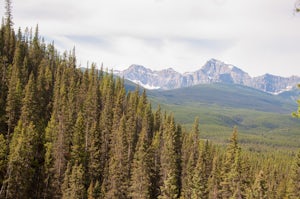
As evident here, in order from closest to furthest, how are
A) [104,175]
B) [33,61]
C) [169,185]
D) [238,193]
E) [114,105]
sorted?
[238,193] < [169,185] < [104,175] < [114,105] < [33,61]

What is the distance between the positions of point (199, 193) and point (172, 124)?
26.1 metres

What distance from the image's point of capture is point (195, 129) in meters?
91.8

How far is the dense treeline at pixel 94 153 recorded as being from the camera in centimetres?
6000

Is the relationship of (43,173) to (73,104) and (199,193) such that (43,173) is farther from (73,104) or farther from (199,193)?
(199,193)

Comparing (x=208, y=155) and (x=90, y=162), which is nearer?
(x=90, y=162)

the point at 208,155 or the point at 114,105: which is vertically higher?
the point at 114,105

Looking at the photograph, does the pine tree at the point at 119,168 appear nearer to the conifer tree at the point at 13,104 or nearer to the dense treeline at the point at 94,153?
the dense treeline at the point at 94,153

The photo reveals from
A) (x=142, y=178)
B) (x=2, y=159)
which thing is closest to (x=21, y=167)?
(x=2, y=159)

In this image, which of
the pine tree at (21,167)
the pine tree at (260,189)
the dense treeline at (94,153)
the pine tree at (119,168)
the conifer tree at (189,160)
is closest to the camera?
the pine tree at (260,189)

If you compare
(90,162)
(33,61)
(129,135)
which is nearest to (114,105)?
(129,135)

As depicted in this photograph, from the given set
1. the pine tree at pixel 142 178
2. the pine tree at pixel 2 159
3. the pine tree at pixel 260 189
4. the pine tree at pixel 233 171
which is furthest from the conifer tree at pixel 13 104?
the pine tree at pixel 260 189

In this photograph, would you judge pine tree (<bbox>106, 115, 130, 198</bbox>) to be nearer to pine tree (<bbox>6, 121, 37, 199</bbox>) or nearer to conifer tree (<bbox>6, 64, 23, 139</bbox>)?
pine tree (<bbox>6, 121, 37, 199</bbox>)

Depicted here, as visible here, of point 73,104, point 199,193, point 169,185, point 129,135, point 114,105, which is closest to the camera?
point 169,185

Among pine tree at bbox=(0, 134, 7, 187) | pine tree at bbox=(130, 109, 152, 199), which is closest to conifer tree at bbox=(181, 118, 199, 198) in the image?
pine tree at bbox=(130, 109, 152, 199)
